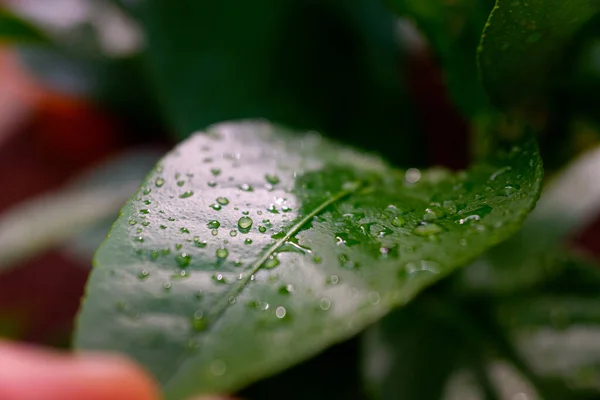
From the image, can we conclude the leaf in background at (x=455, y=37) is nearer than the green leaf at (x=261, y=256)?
No

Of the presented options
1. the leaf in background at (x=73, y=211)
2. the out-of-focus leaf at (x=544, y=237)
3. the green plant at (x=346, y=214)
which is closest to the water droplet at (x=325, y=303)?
the green plant at (x=346, y=214)

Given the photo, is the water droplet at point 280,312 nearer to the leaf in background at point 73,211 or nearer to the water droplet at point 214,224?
the water droplet at point 214,224

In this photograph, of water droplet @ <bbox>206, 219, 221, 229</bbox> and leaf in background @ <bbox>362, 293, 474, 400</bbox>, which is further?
leaf in background @ <bbox>362, 293, 474, 400</bbox>

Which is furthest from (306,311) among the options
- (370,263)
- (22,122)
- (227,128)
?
(22,122)

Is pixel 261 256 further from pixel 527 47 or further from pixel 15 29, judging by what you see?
pixel 15 29

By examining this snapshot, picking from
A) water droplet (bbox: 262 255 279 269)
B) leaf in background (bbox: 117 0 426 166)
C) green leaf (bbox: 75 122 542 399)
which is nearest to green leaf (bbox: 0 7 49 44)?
leaf in background (bbox: 117 0 426 166)

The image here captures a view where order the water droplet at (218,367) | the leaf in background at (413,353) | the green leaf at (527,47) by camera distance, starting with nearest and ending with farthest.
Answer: the water droplet at (218,367), the green leaf at (527,47), the leaf in background at (413,353)

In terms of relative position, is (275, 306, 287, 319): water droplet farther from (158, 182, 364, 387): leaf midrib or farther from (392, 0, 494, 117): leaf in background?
(392, 0, 494, 117): leaf in background
